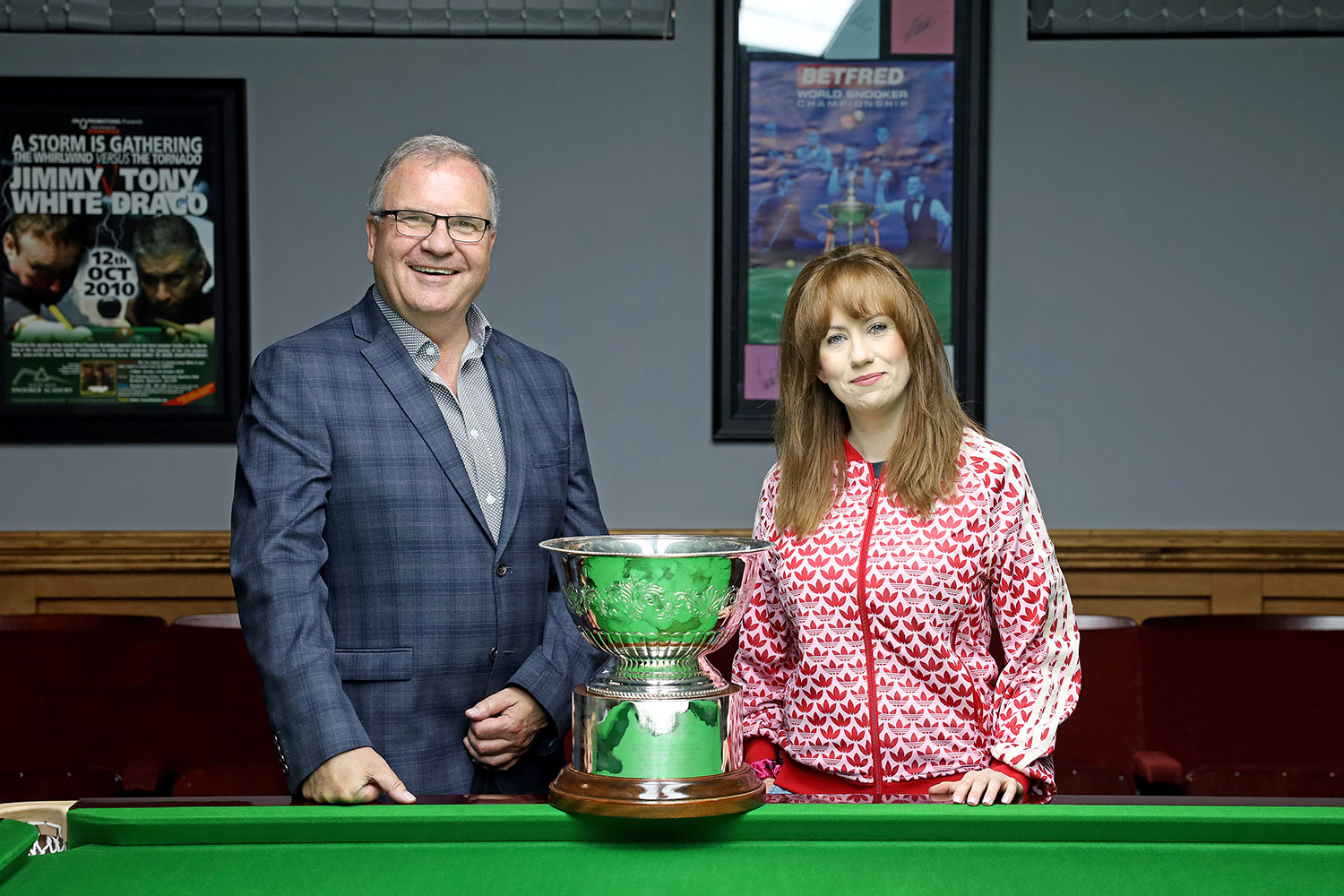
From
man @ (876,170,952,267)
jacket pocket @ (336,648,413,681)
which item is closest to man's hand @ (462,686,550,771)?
jacket pocket @ (336,648,413,681)

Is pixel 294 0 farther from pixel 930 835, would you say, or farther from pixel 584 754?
pixel 930 835

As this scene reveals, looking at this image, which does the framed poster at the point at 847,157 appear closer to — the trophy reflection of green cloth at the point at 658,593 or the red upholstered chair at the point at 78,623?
the red upholstered chair at the point at 78,623

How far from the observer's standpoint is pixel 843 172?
3.72 metres

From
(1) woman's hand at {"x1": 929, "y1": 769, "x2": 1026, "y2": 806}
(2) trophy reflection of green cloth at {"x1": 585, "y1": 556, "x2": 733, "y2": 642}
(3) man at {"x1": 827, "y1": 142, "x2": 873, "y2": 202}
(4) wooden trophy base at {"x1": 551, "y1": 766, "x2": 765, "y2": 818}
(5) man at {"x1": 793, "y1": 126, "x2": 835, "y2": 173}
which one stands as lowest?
(1) woman's hand at {"x1": 929, "y1": 769, "x2": 1026, "y2": 806}

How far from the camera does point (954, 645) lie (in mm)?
1799

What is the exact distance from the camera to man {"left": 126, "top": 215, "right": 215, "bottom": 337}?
12.1 feet

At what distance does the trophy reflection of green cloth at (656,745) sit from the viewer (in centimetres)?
141

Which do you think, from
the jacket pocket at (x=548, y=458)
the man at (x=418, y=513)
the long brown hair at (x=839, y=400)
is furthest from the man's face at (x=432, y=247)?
the long brown hair at (x=839, y=400)

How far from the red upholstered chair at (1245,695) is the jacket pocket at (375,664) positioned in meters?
2.21

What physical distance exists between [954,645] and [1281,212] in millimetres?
2637

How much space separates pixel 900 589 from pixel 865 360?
0.34 metres

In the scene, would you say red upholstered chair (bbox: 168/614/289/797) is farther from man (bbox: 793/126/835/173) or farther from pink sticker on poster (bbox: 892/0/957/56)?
pink sticker on poster (bbox: 892/0/957/56)

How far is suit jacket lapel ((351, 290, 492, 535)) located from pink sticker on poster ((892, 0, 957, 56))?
2.28 meters

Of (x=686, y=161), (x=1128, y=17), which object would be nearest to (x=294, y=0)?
(x=686, y=161)
